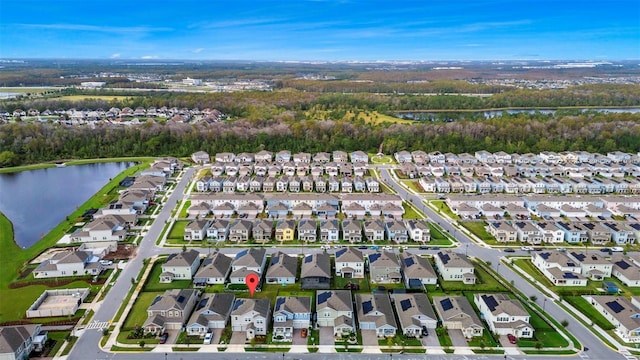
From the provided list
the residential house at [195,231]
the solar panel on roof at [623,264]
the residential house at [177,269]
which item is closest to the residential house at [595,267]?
the solar panel on roof at [623,264]

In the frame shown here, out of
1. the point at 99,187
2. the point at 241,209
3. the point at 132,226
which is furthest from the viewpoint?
the point at 99,187

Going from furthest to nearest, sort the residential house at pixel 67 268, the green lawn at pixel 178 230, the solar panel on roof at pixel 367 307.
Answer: the green lawn at pixel 178 230, the residential house at pixel 67 268, the solar panel on roof at pixel 367 307

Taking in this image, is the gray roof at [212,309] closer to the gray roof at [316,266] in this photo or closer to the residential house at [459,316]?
the gray roof at [316,266]

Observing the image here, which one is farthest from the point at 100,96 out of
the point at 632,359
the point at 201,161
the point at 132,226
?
the point at 632,359

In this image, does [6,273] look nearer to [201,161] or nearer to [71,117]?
[201,161]

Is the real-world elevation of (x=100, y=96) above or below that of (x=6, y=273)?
above

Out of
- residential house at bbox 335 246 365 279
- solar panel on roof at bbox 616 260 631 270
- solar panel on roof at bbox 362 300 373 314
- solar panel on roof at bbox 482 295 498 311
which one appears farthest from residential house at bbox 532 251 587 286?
solar panel on roof at bbox 362 300 373 314
